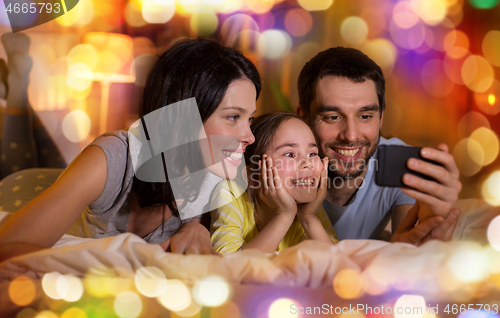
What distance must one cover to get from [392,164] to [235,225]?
49 centimetres

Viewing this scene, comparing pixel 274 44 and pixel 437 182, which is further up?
pixel 274 44

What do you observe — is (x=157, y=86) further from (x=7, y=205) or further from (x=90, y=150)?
(x=7, y=205)

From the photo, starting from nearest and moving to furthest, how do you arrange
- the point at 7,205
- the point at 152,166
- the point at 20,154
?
the point at 152,166 < the point at 7,205 < the point at 20,154

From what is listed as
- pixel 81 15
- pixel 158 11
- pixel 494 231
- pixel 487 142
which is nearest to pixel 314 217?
pixel 494 231

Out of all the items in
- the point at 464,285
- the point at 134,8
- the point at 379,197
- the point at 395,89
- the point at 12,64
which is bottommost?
the point at 379,197

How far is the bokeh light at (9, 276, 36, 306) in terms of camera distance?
483 millimetres

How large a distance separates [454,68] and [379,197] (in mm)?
1132

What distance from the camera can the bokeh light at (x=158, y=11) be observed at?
7.02ft

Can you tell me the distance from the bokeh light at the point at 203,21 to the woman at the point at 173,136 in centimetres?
118

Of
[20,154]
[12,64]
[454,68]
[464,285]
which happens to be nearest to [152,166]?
[464,285]

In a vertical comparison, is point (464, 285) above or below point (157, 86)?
below

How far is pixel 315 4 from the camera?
2029 millimetres

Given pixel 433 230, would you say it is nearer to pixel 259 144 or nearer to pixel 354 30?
pixel 259 144

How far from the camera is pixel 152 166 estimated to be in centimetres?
98
